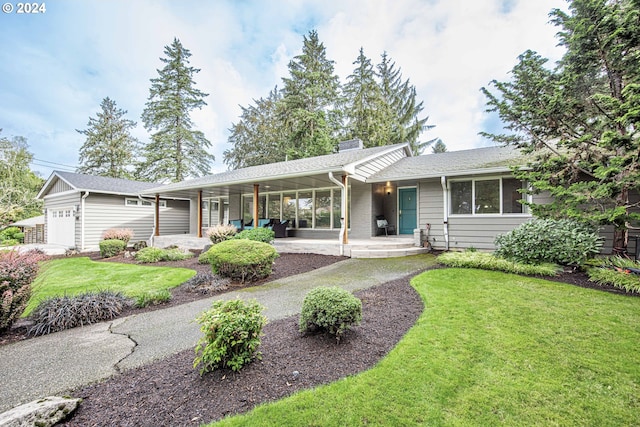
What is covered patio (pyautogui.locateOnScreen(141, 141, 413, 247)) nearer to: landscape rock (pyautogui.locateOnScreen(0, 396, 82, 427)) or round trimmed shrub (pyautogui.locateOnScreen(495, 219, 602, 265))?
round trimmed shrub (pyautogui.locateOnScreen(495, 219, 602, 265))

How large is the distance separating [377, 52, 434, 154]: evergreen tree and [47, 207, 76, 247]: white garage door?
21367mm

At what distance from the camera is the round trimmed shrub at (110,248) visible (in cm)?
1125

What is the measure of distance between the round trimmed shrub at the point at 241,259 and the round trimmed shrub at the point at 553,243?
576 centimetres

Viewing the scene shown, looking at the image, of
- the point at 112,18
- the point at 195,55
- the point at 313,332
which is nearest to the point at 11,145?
the point at 195,55

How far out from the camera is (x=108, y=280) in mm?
6828

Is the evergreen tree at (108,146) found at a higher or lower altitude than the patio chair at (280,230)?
higher

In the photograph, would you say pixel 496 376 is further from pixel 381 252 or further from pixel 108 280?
pixel 108 280

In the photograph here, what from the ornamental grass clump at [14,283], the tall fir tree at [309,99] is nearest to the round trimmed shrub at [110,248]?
the ornamental grass clump at [14,283]

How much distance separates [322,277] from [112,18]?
1113 centimetres

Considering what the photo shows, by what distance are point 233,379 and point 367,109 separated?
21.6 m

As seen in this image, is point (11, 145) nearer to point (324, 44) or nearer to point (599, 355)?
point (324, 44)

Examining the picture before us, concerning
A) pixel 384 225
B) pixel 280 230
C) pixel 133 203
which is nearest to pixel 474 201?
pixel 384 225

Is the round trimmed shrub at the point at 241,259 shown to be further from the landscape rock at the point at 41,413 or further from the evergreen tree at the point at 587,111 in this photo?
the evergreen tree at the point at 587,111

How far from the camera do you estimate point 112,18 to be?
9188mm
